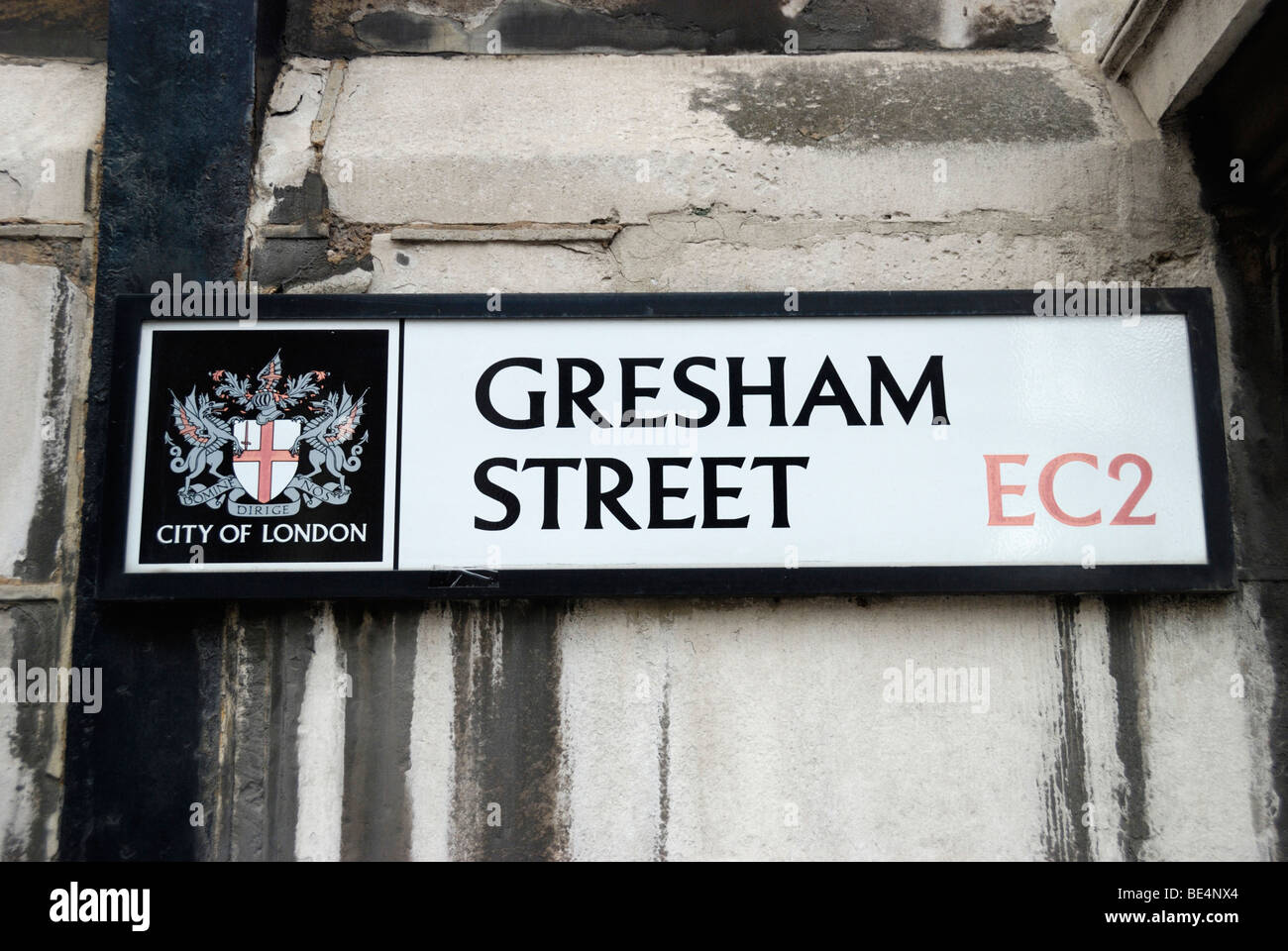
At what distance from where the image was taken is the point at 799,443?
2.75 metres

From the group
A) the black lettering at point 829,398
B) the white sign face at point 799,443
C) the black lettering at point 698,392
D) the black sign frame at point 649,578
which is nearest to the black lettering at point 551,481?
the white sign face at point 799,443

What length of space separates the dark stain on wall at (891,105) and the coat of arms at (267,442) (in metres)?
1.40

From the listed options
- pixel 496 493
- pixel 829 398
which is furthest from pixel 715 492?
pixel 496 493

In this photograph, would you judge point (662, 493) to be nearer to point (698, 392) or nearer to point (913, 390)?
point (698, 392)

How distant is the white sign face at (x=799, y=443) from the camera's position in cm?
270

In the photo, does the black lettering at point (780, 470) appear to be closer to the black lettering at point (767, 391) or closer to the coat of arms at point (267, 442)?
the black lettering at point (767, 391)

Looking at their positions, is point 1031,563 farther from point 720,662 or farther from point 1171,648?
point 720,662

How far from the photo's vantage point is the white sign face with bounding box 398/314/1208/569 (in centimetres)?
270

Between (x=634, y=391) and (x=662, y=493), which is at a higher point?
(x=634, y=391)

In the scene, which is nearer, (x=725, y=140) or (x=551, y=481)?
(x=551, y=481)

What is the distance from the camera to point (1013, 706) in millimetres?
2664

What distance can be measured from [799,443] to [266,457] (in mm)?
1426

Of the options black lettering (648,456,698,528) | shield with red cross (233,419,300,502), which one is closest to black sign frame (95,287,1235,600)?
black lettering (648,456,698,528)
